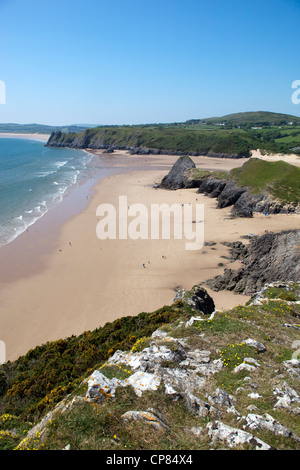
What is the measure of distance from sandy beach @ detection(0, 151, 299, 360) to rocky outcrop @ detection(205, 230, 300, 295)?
118 centimetres

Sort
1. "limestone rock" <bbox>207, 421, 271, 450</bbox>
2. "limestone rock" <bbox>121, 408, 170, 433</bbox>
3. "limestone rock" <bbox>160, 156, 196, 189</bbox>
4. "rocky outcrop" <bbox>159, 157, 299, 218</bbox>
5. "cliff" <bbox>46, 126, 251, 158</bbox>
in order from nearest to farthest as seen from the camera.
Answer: "limestone rock" <bbox>207, 421, 271, 450</bbox> → "limestone rock" <bbox>121, 408, 170, 433</bbox> → "rocky outcrop" <bbox>159, 157, 299, 218</bbox> → "limestone rock" <bbox>160, 156, 196, 189</bbox> → "cliff" <bbox>46, 126, 251, 158</bbox>

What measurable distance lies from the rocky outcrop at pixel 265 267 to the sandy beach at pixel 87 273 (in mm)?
1182

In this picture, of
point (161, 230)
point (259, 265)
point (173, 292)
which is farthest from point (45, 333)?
point (161, 230)

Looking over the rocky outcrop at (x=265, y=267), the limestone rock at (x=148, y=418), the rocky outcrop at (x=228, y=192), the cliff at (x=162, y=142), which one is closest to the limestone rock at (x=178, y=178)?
the rocky outcrop at (x=228, y=192)

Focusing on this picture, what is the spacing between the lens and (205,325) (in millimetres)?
12758

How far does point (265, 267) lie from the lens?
24109mm

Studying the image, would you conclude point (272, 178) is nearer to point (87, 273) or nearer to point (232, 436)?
point (87, 273)

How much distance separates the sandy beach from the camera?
66.1 feet

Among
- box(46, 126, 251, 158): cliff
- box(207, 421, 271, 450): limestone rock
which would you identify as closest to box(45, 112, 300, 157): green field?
box(46, 126, 251, 158): cliff

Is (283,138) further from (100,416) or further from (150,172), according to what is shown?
(100,416)

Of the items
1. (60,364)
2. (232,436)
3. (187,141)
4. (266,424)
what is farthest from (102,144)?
(232,436)

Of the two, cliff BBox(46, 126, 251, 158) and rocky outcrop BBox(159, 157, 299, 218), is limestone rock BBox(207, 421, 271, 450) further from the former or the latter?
cliff BBox(46, 126, 251, 158)

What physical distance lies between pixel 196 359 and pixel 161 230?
27.0 metres

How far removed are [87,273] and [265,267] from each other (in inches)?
636
